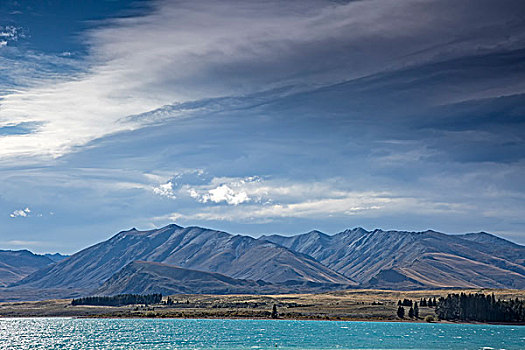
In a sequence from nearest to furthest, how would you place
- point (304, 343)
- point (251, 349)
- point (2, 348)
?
point (251, 349), point (2, 348), point (304, 343)

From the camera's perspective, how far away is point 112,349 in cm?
15575

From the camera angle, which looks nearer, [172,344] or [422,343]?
[172,344]

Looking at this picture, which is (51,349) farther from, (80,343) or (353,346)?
(353,346)

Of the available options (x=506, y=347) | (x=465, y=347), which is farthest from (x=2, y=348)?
(x=506, y=347)

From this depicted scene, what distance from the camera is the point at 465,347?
167750 mm

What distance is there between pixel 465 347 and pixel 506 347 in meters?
12.3

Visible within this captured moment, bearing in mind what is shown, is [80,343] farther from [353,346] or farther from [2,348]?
[353,346]

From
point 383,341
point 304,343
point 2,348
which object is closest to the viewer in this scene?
point 2,348

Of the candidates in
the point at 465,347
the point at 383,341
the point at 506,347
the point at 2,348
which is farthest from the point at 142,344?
the point at 506,347

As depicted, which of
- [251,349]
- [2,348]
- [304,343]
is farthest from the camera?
[304,343]

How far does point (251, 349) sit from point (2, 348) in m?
69.5

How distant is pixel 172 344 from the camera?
172 metres

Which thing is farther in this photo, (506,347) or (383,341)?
(383,341)

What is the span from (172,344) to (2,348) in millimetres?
45652
